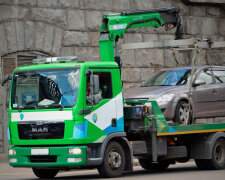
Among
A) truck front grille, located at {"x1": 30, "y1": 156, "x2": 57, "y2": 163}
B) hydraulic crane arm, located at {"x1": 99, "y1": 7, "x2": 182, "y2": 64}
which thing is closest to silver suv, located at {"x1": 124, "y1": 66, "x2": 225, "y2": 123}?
hydraulic crane arm, located at {"x1": 99, "y1": 7, "x2": 182, "y2": 64}

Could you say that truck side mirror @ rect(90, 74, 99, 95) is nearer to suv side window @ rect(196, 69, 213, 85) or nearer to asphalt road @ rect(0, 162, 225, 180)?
asphalt road @ rect(0, 162, 225, 180)

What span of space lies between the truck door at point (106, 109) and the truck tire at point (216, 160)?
2904 mm

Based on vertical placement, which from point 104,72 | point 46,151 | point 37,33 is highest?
point 37,33

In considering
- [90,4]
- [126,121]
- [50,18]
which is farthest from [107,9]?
[126,121]

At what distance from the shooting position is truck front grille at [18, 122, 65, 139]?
13.2 m

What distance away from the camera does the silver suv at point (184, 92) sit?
15.5 meters

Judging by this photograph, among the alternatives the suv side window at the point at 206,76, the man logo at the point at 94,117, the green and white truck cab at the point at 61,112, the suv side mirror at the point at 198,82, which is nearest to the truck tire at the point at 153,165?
the suv side mirror at the point at 198,82

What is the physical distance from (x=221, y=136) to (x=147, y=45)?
2.79m

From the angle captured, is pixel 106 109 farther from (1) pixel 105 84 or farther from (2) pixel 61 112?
(2) pixel 61 112

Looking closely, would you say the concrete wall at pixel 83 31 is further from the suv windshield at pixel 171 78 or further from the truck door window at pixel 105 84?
the truck door window at pixel 105 84

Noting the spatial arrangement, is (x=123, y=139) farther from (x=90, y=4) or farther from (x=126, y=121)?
(x=90, y=4)

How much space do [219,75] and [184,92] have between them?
1710 mm

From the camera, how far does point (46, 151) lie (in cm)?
1319

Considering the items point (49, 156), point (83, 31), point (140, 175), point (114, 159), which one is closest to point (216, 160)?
point (140, 175)
